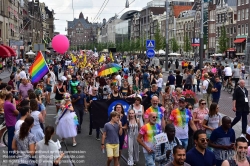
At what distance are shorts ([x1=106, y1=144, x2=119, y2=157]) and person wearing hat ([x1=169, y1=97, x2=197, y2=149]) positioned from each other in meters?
1.25

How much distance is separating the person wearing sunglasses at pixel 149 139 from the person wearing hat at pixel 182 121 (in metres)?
0.97

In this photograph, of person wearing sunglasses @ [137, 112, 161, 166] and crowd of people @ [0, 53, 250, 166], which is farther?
person wearing sunglasses @ [137, 112, 161, 166]

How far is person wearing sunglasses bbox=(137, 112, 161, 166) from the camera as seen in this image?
7.31 metres

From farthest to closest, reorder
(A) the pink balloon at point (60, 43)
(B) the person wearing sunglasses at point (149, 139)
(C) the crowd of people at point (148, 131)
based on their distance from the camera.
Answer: (A) the pink balloon at point (60, 43)
(B) the person wearing sunglasses at point (149, 139)
(C) the crowd of people at point (148, 131)

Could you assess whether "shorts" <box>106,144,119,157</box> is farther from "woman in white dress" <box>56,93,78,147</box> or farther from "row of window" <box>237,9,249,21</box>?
"row of window" <box>237,9,249,21</box>

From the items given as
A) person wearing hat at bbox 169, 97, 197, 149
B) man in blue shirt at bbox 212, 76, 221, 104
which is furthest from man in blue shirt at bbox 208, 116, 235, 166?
man in blue shirt at bbox 212, 76, 221, 104

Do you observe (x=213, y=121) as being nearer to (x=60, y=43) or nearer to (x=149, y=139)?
(x=149, y=139)

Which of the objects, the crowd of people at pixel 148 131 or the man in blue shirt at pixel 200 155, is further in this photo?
the crowd of people at pixel 148 131

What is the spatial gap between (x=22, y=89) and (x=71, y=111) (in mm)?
3577

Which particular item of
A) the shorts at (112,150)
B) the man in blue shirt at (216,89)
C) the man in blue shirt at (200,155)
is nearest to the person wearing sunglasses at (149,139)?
the shorts at (112,150)

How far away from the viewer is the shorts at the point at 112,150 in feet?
26.1

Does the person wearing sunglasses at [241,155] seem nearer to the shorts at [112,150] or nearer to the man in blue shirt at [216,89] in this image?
the shorts at [112,150]

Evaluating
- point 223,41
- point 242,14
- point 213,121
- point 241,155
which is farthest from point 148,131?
point 223,41

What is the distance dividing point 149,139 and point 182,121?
120cm
